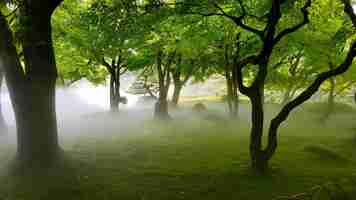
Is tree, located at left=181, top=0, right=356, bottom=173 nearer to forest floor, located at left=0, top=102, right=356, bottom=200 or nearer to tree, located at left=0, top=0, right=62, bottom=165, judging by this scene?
forest floor, located at left=0, top=102, right=356, bottom=200

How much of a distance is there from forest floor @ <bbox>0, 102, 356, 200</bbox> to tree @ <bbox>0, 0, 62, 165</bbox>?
1.18 metres

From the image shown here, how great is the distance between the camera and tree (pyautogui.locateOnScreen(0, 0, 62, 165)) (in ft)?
28.9

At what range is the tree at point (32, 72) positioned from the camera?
28.9 feet

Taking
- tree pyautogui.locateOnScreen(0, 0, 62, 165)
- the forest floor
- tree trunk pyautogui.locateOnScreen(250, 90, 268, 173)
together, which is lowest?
the forest floor

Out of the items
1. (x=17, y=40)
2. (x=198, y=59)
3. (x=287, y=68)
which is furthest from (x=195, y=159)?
(x=287, y=68)

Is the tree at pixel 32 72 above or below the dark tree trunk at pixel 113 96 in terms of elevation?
above

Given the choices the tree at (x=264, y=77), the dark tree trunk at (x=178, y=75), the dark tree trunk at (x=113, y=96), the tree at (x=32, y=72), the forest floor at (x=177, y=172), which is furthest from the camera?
the dark tree trunk at (x=113, y=96)

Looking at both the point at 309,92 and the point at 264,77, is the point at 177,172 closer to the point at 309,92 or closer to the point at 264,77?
the point at 264,77

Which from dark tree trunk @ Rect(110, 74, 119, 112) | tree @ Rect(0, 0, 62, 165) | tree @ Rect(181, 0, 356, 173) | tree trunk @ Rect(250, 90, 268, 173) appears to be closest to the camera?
tree @ Rect(0, 0, 62, 165)

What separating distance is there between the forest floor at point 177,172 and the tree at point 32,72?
1181mm

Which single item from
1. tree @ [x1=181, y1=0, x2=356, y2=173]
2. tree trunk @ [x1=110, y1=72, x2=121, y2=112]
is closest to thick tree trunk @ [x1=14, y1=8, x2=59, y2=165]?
tree @ [x1=181, y1=0, x2=356, y2=173]

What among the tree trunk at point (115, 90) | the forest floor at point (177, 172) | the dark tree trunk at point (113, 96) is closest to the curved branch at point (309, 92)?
the forest floor at point (177, 172)

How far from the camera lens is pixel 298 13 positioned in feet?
35.8

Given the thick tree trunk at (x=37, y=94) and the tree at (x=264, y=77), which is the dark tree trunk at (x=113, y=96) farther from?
the tree at (x=264, y=77)
